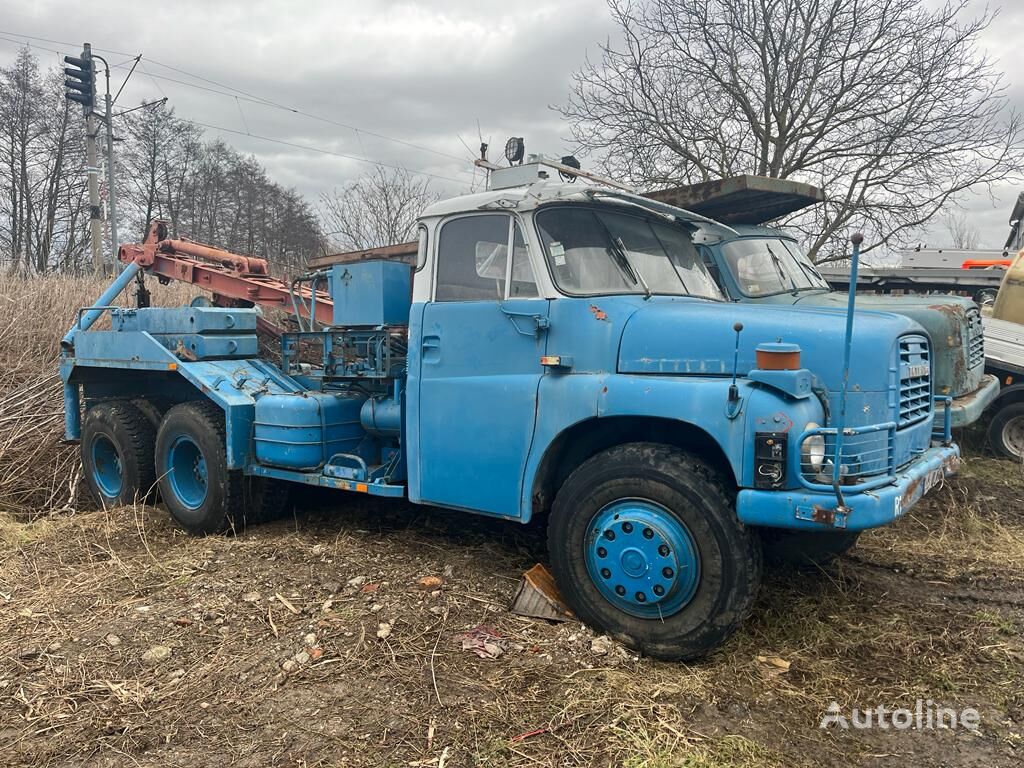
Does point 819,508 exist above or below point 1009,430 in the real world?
above

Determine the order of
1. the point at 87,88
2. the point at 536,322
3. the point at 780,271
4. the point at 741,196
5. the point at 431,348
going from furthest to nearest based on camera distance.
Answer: the point at 87,88, the point at 780,271, the point at 741,196, the point at 431,348, the point at 536,322

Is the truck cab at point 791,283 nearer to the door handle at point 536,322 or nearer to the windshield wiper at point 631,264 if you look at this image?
the windshield wiper at point 631,264

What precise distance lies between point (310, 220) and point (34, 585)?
102 ft

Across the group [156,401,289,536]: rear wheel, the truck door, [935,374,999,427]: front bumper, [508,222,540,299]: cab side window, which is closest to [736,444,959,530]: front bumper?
the truck door

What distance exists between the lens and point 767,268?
764 cm

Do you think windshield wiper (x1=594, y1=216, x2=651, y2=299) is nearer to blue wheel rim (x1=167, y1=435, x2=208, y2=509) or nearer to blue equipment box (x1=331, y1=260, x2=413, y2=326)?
blue equipment box (x1=331, y1=260, x2=413, y2=326)

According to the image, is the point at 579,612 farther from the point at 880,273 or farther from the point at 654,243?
the point at 880,273

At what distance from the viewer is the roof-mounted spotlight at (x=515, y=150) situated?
522cm

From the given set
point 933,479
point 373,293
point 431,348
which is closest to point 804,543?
point 933,479

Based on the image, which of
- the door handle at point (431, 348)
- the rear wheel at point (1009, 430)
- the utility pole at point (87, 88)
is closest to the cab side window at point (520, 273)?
the door handle at point (431, 348)

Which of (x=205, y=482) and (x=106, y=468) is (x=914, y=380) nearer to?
(x=205, y=482)

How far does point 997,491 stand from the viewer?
23.5 feet

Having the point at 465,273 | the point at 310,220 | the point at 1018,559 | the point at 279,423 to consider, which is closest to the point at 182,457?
the point at 279,423

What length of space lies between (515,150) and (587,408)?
7.00 feet
